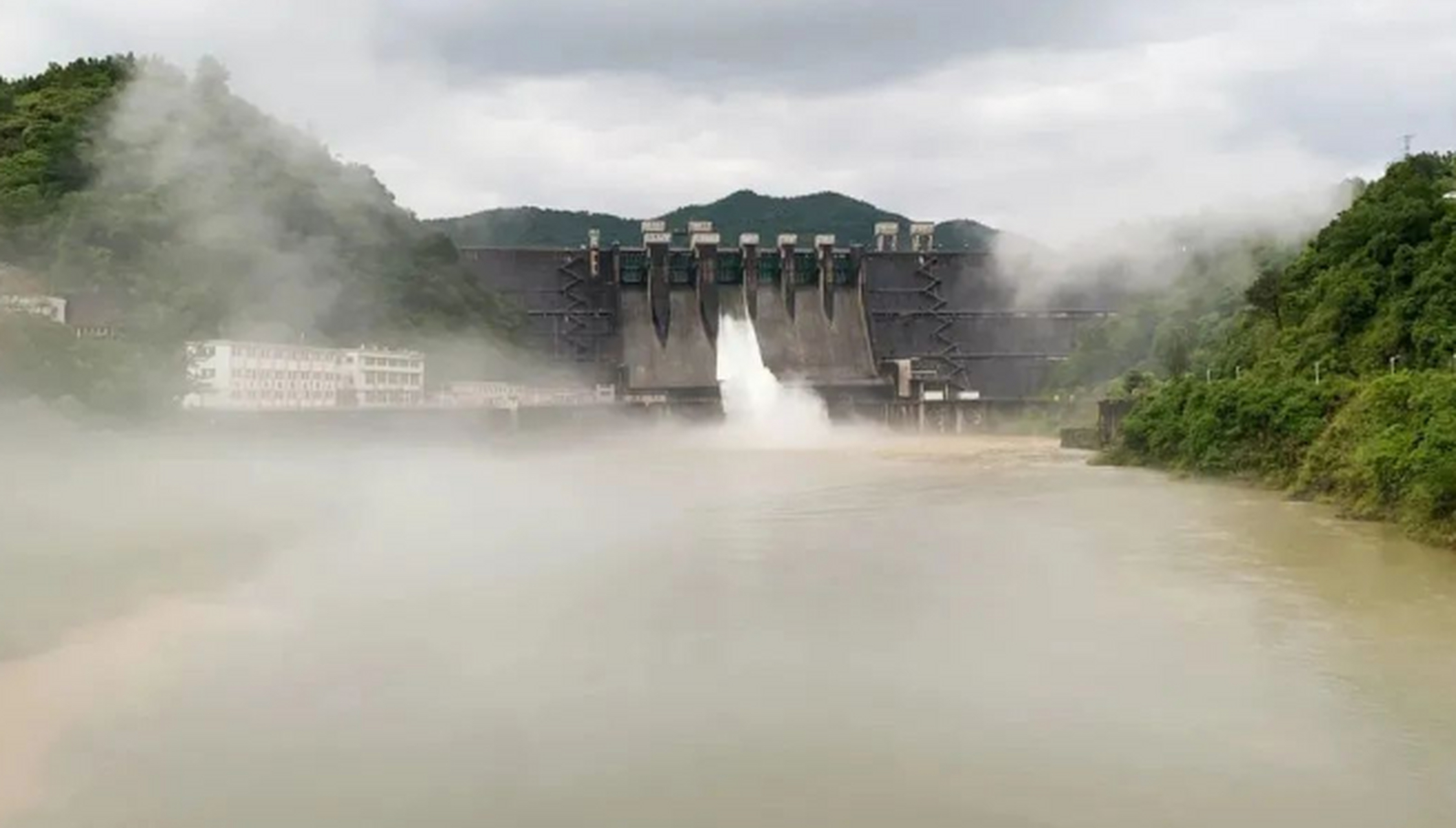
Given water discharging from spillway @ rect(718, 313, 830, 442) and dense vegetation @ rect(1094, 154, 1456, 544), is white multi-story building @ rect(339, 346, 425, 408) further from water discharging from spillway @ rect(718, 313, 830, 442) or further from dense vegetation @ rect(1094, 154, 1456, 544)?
dense vegetation @ rect(1094, 154, 1456, 544)

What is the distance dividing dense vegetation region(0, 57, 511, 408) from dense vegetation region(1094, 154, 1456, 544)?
19.5 m

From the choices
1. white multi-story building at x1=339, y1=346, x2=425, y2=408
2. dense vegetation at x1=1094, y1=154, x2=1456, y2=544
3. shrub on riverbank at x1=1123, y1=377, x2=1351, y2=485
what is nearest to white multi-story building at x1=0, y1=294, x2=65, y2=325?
white multi-story building at x1=339, y1=346, x2=425, y2=408

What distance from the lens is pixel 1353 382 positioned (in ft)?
70.8

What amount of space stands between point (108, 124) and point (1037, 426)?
28715 millimetres

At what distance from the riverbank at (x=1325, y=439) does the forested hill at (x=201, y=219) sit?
20008 mm

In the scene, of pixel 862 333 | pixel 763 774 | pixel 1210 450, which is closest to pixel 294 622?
pixel 763 774

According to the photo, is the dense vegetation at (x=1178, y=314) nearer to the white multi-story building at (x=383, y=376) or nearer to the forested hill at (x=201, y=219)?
the forested hill at (x=201, y=219)

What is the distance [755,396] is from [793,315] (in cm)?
504

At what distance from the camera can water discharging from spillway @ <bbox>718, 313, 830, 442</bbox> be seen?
4188 centimetres

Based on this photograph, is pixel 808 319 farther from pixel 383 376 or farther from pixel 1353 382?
pixel 1353 382

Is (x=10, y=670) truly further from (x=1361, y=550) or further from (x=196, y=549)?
(x=1361, y=550)

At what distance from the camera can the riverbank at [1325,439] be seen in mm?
15555

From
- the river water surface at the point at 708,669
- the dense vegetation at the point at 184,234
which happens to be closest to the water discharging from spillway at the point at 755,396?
the dense vegetation at the point at 184,234

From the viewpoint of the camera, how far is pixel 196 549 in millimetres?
13664
